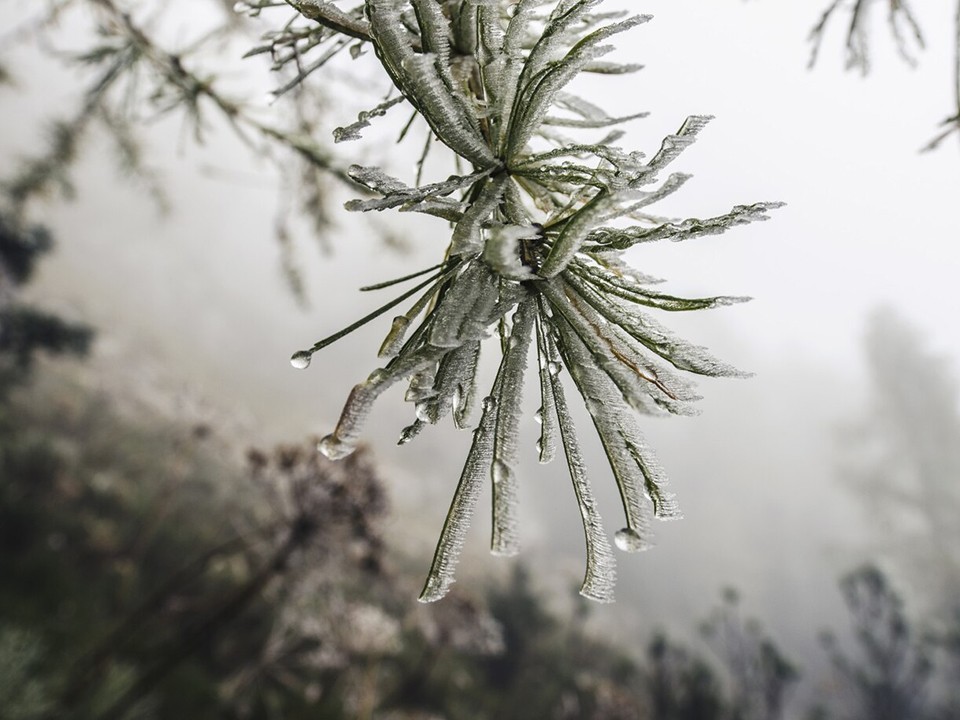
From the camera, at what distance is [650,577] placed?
21297 mm

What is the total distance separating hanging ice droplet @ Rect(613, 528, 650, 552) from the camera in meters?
0.31

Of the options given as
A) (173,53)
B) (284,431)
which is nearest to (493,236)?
(173,53)

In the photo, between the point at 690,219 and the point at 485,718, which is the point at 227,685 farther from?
the point at 690,219

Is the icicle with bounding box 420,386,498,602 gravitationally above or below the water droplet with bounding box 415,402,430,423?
below

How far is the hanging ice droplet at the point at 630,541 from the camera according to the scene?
0.31 metres

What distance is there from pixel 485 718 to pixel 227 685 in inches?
96.8

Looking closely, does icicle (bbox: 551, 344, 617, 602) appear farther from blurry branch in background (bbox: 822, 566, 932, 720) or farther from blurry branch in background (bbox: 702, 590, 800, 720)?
blurry branch in background (bbox: 822, 566, 932, 720)

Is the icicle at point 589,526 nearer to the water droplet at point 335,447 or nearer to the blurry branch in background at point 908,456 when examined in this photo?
the water droplet at point 335,447

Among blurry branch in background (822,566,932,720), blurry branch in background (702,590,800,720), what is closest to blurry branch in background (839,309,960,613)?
blurry branch in background (822,566,932,720)

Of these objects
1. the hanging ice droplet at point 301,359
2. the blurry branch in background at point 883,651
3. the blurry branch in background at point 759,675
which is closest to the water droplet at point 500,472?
the hanging ice droplet at point 301,359

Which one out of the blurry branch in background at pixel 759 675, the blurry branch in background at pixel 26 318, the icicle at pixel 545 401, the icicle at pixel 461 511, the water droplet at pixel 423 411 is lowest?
the icicle at pixel 461 511

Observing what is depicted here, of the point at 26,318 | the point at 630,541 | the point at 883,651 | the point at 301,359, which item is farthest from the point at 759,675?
the point at 26,318

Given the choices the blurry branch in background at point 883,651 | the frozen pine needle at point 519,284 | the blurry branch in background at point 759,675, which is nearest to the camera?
the frozen pine needle at point 519,284

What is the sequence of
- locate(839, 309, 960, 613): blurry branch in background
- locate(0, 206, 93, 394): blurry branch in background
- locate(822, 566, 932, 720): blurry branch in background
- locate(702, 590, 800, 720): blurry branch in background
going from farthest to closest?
locate(839, 309, 960, 613): blurry branch in background → locate(822, 566, 932, 720): blurry branch in background → locate(702, 590, 800, 720): blurry branch in background → locate(0, 206, 93, 394): blurry branch in background
